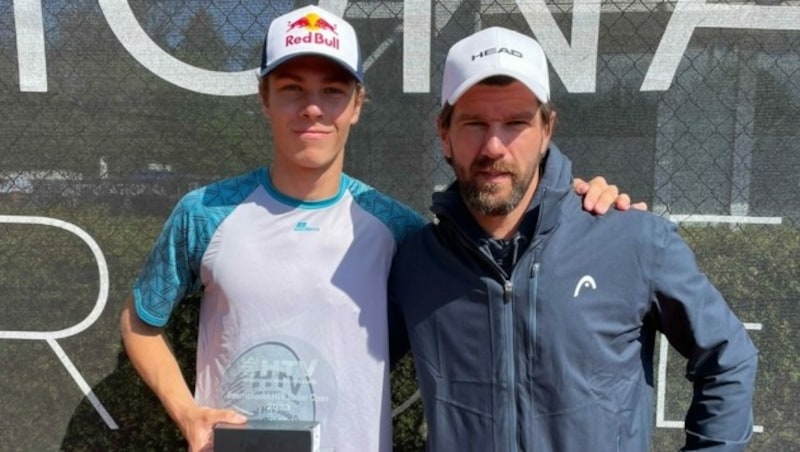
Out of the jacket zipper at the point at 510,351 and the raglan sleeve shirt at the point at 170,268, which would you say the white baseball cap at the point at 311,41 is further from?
the jacket zipper at the point at 510,351

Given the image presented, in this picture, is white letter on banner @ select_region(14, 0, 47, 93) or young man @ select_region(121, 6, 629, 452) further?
white letter on banner @ select_region(14, 0, 47, 93)

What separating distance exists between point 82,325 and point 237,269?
4.87 ft

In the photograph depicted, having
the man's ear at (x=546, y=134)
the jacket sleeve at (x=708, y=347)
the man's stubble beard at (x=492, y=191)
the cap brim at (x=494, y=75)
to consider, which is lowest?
the jacket sleeve at (x=708, y=347)

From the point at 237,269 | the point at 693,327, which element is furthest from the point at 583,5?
the point at 237,269

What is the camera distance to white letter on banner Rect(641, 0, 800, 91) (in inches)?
107

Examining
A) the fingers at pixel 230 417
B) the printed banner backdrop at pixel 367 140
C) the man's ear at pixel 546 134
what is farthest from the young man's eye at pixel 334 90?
the printed banner backdrop at pixel 367 140

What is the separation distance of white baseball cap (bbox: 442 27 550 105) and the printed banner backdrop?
1.04m

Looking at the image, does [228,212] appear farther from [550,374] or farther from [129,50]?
[129,50]

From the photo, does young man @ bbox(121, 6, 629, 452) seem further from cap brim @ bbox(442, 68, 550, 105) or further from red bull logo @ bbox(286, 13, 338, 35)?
cap brim @ bbox(442, 68, 550, 105)

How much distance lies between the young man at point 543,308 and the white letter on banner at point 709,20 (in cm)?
131

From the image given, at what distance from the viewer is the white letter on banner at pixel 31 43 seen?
2791 millimetres

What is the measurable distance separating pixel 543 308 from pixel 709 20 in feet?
5.86

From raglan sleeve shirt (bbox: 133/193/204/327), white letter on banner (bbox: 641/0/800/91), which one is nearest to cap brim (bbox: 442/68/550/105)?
raglan sleeve shirt (bbox: 133/193/204/327)

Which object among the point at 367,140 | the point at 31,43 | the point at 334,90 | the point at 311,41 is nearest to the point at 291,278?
the point at 334,90
